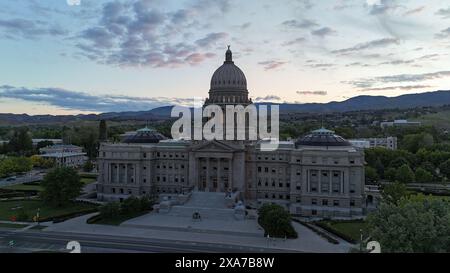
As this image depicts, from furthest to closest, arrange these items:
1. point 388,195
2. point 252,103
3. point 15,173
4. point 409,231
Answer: point 15,173, point 252,103, point 388,195, point 409,231

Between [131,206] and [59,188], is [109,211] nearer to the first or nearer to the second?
[131,206]

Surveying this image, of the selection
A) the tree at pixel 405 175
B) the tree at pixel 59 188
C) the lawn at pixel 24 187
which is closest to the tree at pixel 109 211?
the tree at pixel 59 188

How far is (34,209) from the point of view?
7312 centimetres

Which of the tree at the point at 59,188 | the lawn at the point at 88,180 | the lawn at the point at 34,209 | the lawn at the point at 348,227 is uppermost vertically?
the tree at the point at 59,188

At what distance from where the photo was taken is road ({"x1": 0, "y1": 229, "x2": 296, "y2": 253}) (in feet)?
163

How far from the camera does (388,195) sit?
6944cm

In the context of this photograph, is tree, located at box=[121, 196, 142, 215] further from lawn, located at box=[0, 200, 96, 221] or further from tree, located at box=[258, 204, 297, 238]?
tree, located at box=[258, 204, 297, 238]

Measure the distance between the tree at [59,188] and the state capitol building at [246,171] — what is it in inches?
436

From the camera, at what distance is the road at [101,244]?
4972cm

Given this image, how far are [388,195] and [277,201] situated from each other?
21103 mm

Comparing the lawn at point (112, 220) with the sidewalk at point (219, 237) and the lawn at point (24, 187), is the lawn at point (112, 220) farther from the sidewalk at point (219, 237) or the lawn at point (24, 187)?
the lawn at point (24, 187)
